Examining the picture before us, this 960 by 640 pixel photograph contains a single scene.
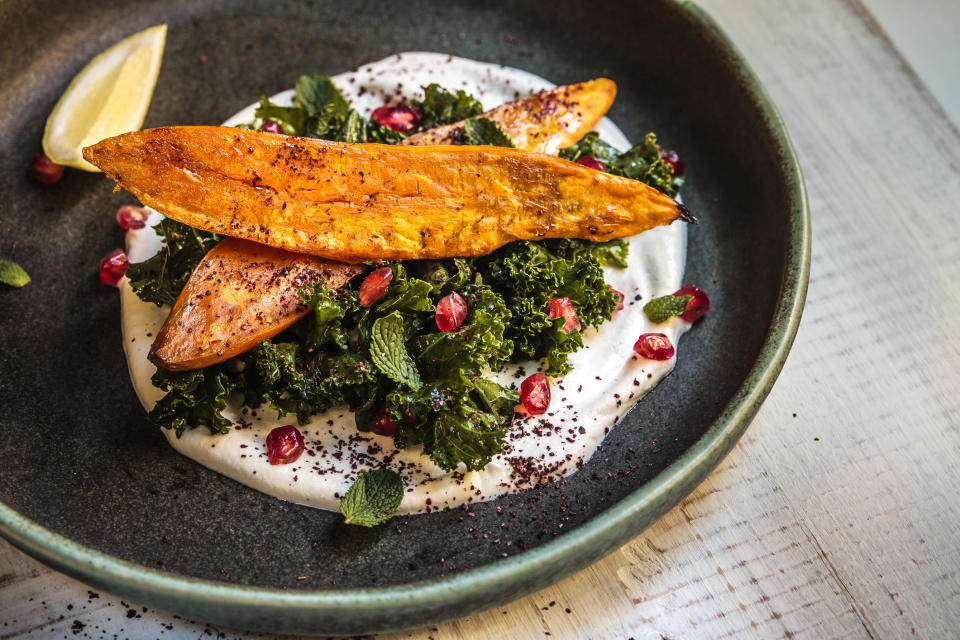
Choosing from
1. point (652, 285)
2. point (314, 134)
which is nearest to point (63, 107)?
point (314, 134)

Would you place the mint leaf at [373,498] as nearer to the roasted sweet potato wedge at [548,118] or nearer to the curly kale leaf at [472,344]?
the curly kale leaf at [472,344]

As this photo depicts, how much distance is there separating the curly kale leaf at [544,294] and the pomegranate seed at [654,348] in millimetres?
195

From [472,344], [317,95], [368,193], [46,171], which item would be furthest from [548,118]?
[46,171]

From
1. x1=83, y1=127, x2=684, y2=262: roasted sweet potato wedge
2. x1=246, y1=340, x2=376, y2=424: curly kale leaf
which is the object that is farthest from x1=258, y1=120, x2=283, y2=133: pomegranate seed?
x1=246, y1=340, x2=376, y2=424: curly kale leaf

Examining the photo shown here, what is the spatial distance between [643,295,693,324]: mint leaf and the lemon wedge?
111 inches

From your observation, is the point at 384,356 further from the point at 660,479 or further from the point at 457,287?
the point at 660,479

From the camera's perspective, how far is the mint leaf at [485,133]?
12.8ft

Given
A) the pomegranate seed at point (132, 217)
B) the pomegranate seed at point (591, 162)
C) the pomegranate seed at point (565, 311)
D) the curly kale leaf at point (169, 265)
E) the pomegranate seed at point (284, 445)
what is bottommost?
the pomegranate seed at point (284, 445)

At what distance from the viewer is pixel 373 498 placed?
126 inches

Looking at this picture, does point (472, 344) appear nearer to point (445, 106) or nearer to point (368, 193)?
point (368, 193)

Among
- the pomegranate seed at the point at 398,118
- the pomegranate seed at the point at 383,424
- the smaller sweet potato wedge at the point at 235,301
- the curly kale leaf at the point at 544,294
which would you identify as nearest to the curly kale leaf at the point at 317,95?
the pomegranate seed at the point at 398,118

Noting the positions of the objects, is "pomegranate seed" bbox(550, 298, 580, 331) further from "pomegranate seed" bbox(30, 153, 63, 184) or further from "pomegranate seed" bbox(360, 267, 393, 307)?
"pomegranate seed" bbox(30, 153, 63, 184)

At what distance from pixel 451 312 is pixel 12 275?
83.0 inches

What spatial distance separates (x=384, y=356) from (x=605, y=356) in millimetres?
1027
